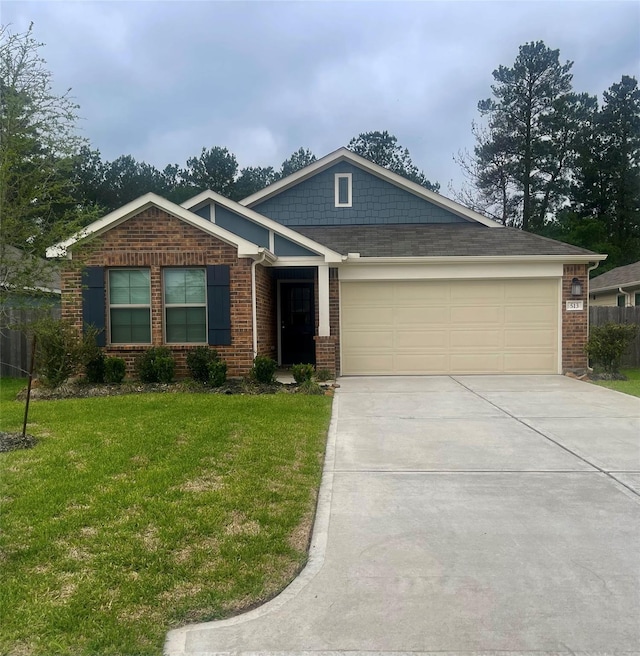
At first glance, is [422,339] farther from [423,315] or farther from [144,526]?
[144,526]

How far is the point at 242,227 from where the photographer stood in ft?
40.1

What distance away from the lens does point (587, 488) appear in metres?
4.97

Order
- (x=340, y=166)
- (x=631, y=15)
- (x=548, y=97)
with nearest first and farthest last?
(x=631, y=15) < (x=340, y=166) < (x=548, y=97)

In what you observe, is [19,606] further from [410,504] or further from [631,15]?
[631,15]

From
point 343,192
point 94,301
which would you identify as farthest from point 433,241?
point 94,301

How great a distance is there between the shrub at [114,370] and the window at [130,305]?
0.69 m

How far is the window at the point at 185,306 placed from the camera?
36.5 ft

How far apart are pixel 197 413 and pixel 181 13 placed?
576 centimetres

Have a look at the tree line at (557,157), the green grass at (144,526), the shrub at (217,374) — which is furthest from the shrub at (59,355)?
the tree line at (557,157)

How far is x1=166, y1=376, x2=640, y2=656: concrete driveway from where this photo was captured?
281 centimetres

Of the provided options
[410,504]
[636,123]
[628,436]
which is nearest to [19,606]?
[410,504]

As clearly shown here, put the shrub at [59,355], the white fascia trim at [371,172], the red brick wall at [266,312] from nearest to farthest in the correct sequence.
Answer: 1. the shrub at [59,355]
2. the red brick wall at [266,312]
3. the white fascia trim at [371,172]

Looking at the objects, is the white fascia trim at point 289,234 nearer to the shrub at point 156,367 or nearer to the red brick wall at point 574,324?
the shrub at point 156,367

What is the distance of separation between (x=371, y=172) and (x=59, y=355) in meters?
9.11
